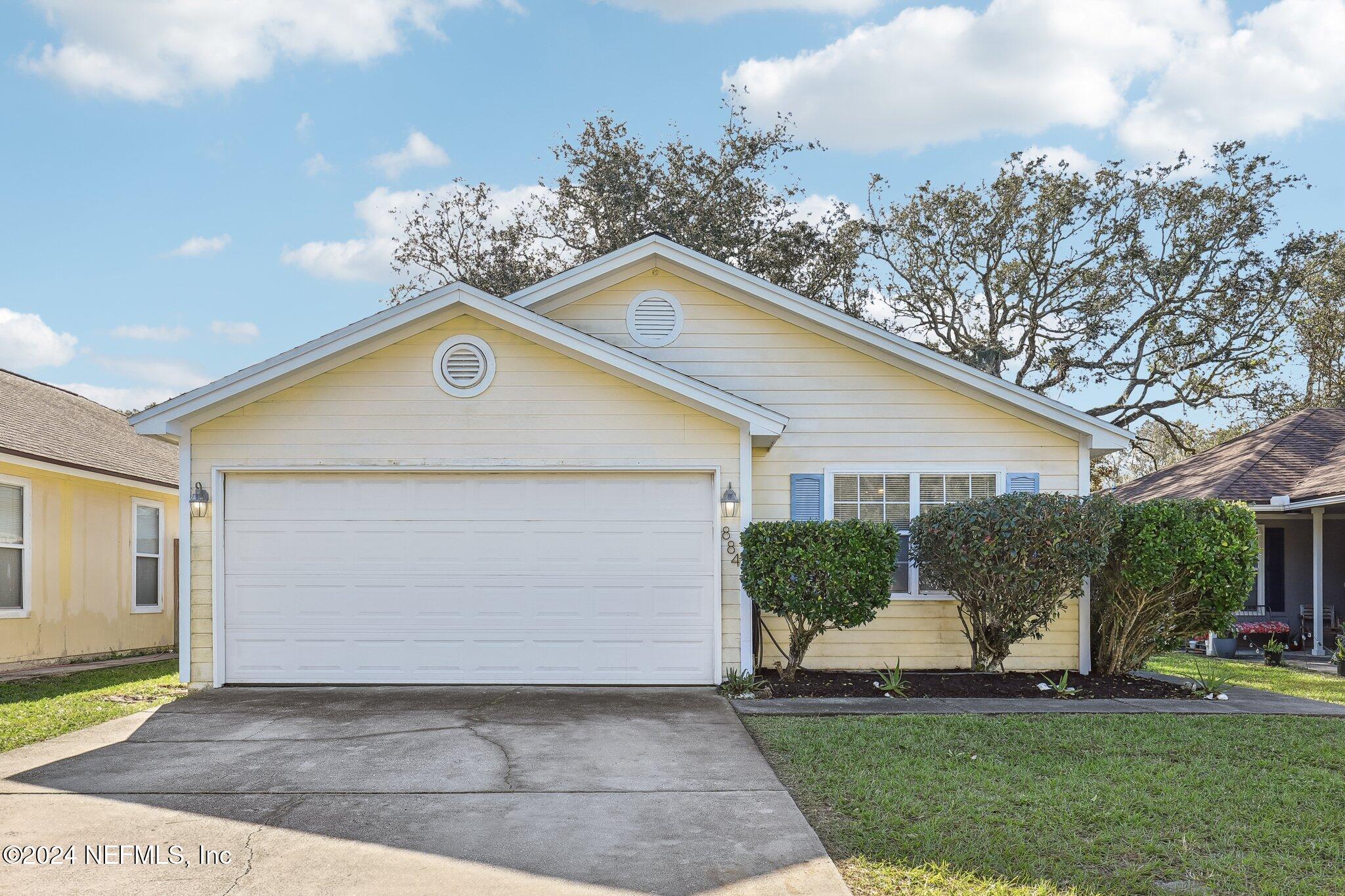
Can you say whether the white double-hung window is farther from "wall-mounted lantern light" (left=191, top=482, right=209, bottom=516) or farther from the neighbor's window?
the neighbor's window

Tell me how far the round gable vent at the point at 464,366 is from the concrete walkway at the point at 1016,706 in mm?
3901

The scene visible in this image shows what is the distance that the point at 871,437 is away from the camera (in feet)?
36.2

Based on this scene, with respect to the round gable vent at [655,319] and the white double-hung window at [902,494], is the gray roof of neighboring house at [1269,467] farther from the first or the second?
the round gable vent at [655,319]

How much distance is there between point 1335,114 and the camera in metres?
20.6

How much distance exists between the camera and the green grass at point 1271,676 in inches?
416

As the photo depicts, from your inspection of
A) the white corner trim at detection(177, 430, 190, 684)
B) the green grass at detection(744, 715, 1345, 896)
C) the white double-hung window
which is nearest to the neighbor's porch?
the white double-hung window

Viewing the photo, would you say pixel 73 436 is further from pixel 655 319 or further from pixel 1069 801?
pixel 1069 801

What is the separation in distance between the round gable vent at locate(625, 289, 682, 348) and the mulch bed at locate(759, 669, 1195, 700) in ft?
13.0

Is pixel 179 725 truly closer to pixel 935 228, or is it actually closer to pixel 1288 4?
pixel 1288 4

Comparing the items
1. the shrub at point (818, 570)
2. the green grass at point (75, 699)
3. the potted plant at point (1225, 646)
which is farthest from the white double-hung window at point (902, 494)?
the green grass at point (75, 699)

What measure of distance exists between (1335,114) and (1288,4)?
6053mm

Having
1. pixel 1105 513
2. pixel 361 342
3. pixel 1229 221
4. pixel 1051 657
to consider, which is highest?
pixel 1229 221

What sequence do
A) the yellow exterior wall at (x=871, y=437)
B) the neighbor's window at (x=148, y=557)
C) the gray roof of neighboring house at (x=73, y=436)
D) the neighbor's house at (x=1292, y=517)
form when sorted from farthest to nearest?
the neighbor's house at (x=1292, y=517) → the neighbor's window at (x=148, y=557) → the gray roof of neighboring house at (x=73, y=436) → the yellow exterior wall at (x=871, y=437)

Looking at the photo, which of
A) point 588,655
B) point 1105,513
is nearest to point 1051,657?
point 1105,513
